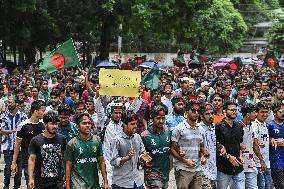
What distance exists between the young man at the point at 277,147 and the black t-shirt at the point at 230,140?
2.97 ft

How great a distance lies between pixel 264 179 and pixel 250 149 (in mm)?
631

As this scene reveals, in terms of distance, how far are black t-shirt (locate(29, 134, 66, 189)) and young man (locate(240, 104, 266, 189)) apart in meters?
2.56

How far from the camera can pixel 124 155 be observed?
7.30 m

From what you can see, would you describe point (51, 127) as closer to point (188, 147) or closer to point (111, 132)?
point (111, 132)

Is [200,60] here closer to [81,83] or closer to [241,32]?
[81,83]

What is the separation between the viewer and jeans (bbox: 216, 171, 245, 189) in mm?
8023

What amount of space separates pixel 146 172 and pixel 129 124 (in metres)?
0.80

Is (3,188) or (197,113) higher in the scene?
(197,113)

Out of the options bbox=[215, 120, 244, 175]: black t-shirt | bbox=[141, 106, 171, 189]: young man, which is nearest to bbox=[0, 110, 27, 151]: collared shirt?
bbox=[141, 106, 171, 189]: young man

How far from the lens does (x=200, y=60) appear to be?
27734 millimetres

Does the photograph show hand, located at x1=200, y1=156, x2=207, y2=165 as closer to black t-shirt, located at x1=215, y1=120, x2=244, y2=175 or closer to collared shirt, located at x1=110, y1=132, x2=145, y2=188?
black t-shirt, located at x1=215, y1=120, x2=244, y2=175

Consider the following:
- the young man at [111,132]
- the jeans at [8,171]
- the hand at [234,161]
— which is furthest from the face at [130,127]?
the jeans at [8,171]

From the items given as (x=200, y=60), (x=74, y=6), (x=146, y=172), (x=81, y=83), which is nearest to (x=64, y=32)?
(x=74, y=6)

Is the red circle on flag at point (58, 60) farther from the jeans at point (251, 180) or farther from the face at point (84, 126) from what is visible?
the jeans at point (251, 180)
